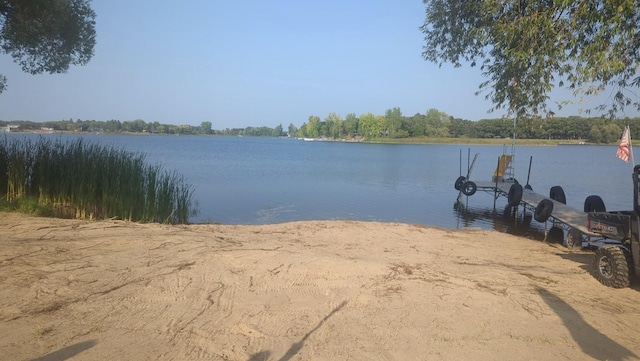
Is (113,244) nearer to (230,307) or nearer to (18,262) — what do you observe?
(18,262)

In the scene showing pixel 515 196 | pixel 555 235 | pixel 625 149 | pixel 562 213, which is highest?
pixel 625 149

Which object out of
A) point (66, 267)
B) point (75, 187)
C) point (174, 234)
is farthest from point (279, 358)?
point (75, 187)

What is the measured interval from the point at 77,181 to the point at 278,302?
314 inches

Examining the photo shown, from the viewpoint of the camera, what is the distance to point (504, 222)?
722 inches

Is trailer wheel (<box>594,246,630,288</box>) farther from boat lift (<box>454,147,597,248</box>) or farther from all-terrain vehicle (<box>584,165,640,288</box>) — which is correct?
boat lift (<box>454,147,597,248</box>)

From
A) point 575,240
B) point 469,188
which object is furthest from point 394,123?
point 575,240

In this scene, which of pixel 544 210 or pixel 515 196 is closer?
pixel 544 210

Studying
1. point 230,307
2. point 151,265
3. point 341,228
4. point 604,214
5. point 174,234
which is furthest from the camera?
point 341,228

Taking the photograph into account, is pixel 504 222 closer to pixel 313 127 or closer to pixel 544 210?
pixel 544 210

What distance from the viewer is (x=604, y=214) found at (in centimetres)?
766

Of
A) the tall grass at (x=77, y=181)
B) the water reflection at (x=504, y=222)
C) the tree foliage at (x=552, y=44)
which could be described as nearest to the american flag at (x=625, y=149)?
the tree foliage at (x=552, y=44)

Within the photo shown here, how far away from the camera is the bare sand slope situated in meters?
4.32

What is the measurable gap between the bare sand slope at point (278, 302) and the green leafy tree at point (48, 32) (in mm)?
5265

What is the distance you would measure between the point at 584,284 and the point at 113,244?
26.3 ft
